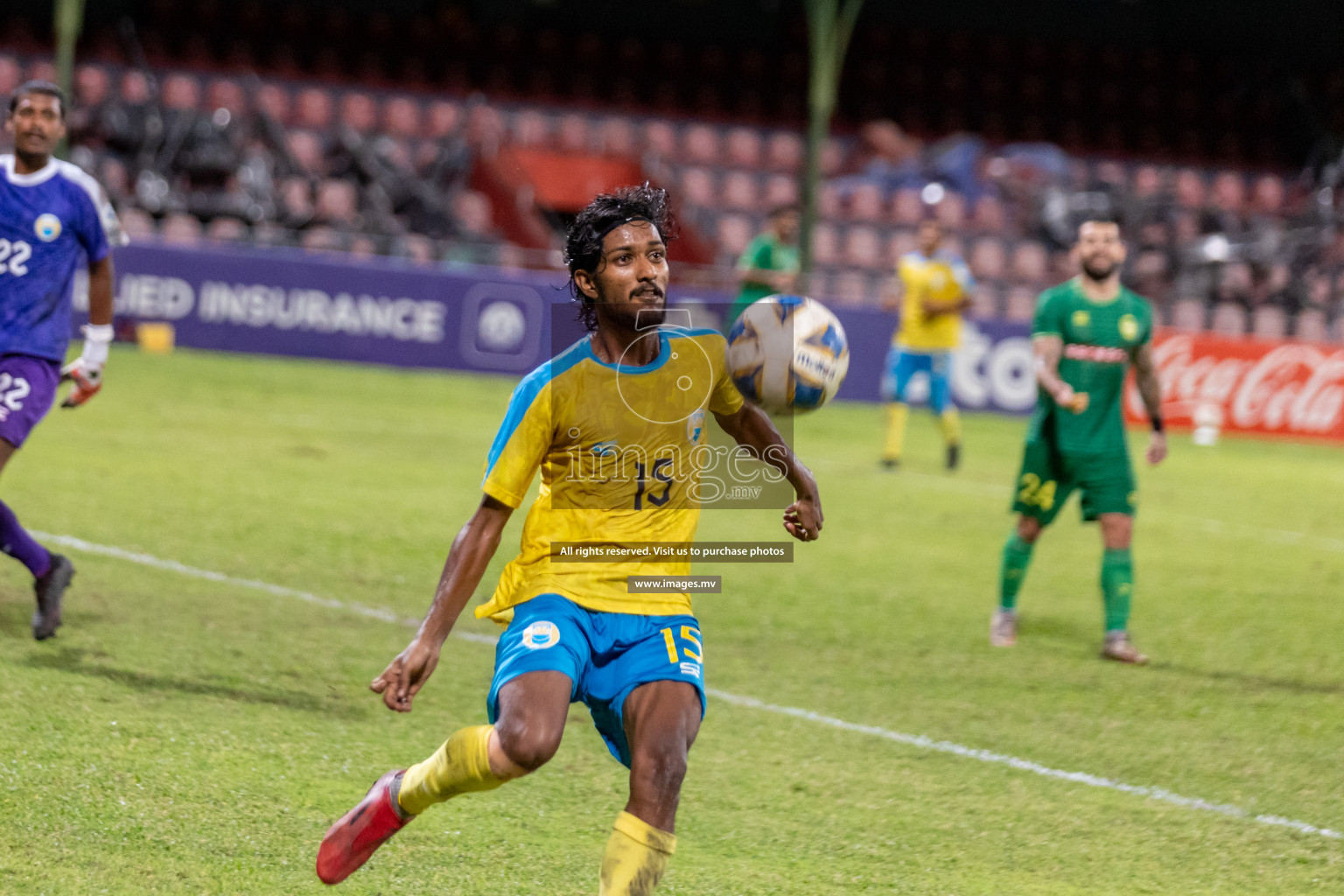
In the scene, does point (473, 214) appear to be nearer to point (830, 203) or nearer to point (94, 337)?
point (830, 203)

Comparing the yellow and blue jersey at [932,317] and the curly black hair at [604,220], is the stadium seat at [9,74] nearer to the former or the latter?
the yellow and blue jersey at [932,317]

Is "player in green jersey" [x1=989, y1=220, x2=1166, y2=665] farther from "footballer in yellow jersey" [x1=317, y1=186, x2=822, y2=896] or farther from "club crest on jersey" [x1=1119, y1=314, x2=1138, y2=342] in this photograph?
"footballer in yellow jersey" [x1=317, y1=186, x2=822, y2=896]

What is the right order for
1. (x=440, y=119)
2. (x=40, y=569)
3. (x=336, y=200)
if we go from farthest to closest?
(x=440, y=119) < (x=336, y=200) < (x=40, y=569)

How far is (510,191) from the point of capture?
915 inches

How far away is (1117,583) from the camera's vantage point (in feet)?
25.0

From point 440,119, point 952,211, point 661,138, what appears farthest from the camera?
point 661,138

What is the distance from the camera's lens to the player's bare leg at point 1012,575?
25.5ft

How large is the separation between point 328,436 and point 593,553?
975 cm

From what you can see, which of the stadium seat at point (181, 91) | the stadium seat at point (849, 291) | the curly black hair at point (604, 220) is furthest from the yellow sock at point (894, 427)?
the stadium seat at point (181, 91)

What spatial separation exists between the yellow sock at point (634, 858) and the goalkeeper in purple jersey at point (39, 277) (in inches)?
140

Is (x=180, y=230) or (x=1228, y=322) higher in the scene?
(x=180, y=230)

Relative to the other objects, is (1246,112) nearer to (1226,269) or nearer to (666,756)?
(1226,269)

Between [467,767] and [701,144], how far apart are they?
23.2 metres

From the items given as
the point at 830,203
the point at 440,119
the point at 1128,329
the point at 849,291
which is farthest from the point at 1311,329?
Result: the point at 1128,329
